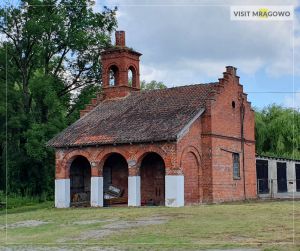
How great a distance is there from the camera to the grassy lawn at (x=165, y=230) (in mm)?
Result: 15531

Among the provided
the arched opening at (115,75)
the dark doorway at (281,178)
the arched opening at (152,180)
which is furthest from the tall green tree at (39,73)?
the dark doorway at (281,178)

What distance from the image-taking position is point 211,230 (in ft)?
60.3

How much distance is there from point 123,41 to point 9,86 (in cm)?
1042

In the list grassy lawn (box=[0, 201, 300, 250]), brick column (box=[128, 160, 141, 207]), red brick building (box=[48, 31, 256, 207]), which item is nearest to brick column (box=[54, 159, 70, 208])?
red brick building (box=[48, 31, 256, 207])

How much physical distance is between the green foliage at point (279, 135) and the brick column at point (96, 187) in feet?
80.9

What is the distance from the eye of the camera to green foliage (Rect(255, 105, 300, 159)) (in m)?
54.7

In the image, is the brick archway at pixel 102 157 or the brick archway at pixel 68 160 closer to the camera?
the brick archway at pixel 102 157

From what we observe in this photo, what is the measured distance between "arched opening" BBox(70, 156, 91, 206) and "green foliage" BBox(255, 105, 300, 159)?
22.6 m

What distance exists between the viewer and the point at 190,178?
3197cm

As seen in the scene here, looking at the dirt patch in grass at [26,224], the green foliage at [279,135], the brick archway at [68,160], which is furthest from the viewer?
the green foliage at [279,135]

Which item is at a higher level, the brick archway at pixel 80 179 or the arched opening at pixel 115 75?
the arched opening at pixel 115 75

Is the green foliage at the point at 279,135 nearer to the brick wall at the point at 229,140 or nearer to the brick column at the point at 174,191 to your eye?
the brick wall at the point at 229,140

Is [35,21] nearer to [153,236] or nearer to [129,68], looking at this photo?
[129,68]

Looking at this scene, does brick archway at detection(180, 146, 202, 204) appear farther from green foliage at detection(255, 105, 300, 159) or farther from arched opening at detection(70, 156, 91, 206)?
green foliage at detection(255, 105, 300, 159)
